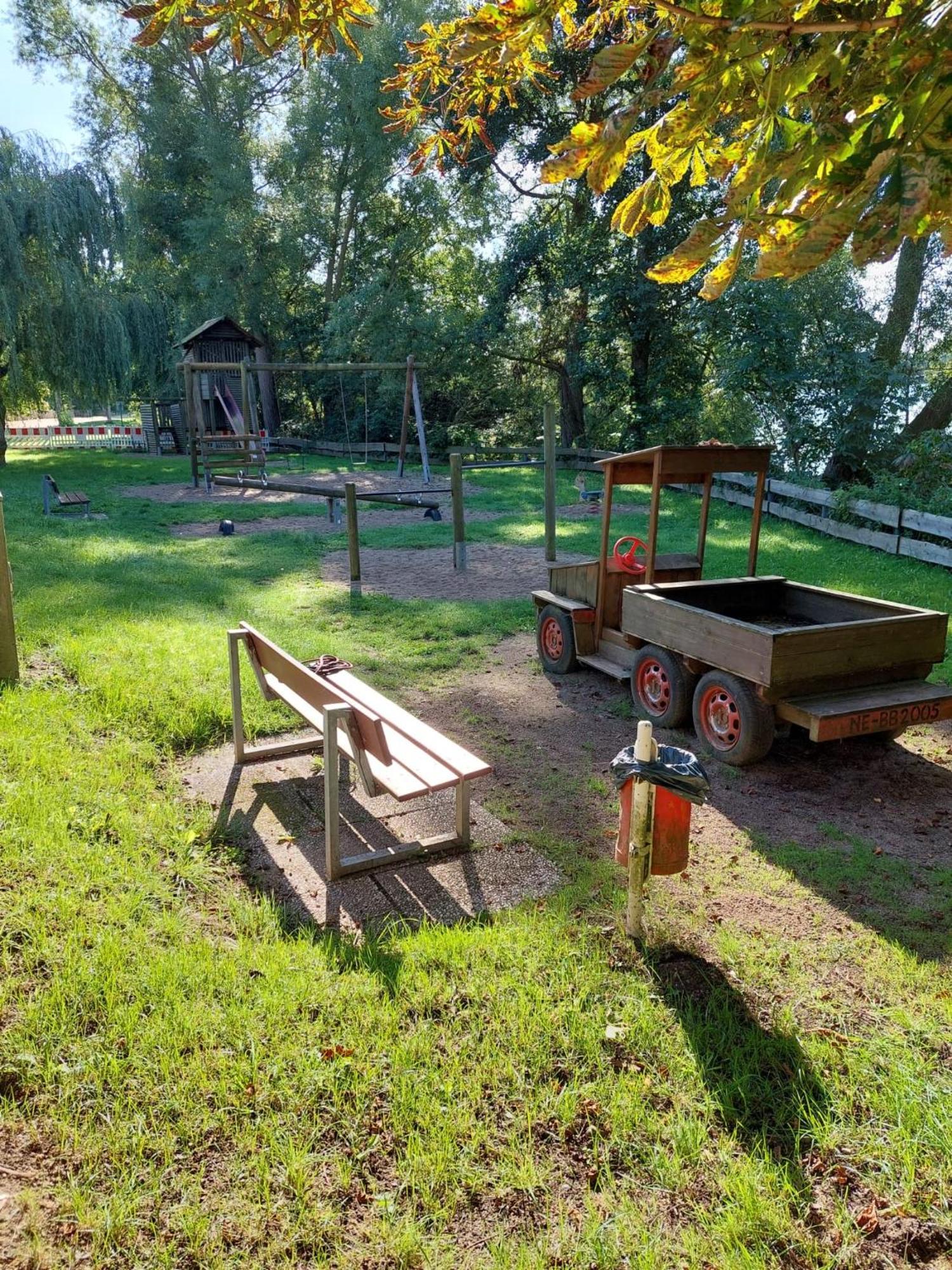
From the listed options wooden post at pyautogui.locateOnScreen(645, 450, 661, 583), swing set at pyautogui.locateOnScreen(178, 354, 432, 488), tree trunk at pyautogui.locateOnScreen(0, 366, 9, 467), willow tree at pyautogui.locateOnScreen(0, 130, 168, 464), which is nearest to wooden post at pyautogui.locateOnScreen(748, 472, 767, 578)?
wooden post at pyautogui.locateOnScreen(645, 450, 661, 583)

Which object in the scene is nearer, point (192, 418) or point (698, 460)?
point (698, 460)

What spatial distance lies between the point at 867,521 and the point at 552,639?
773cm

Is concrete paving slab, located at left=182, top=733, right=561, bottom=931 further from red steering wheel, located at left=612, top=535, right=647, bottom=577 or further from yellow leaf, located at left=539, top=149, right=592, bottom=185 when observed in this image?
yellow leaf, located at left=539, top=149, right=592, bottom=185

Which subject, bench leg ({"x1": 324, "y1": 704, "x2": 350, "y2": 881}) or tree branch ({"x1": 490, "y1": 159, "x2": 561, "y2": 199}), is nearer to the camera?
bench leg ({"x1": 324, "y1": 704, "x2": 350, "y2": 881})

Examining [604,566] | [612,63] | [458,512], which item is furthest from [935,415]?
[612,63]

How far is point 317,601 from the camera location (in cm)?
931

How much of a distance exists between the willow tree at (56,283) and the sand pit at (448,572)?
14.2 meters

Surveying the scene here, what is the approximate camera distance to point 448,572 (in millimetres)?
11219

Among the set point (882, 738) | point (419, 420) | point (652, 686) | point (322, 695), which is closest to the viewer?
point (322, 695)

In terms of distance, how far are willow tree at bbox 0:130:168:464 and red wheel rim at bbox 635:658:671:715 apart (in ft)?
67.8

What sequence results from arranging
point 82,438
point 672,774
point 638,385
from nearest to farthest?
1. point 672,774
2. point 638,385
3. point 82,438

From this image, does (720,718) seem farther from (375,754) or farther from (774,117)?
(774,117)

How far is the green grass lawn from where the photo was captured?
87.4 inches

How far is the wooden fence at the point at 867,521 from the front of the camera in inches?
444
